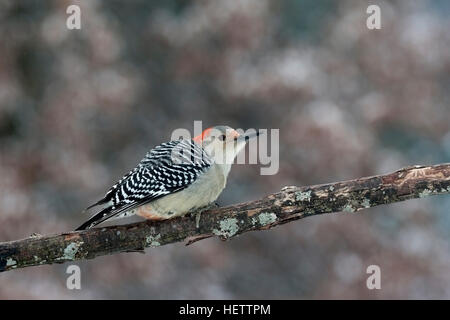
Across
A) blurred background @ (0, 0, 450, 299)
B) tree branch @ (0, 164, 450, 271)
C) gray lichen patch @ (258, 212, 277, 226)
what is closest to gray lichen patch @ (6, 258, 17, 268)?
tree branch @ (0, 164, 450, 271)

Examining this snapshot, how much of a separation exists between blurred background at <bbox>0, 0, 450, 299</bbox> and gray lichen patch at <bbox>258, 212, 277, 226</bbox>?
408 cm

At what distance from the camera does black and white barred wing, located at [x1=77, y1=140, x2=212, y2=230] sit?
196 inches

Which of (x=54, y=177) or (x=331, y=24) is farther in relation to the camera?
(x=331, y=24)

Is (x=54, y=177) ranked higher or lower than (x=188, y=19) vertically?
lower

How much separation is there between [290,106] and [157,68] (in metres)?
1.80

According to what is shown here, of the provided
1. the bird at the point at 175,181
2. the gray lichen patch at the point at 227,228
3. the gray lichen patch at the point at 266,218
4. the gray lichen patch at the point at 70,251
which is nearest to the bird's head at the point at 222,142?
the bird at the point at 175,181

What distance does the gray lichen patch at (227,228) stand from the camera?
16.2 ft

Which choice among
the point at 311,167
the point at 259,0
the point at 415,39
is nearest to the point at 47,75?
the point at 259,0

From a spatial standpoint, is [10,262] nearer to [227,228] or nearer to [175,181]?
[175,181]

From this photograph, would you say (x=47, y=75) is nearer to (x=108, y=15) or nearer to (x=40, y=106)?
(x=40, y=106)

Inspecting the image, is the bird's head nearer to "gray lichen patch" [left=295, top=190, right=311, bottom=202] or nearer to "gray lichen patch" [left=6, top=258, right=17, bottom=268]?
"gray lichen patch" [left=295, top=190, right=311, bottom=202]

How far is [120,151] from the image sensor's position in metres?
9.04

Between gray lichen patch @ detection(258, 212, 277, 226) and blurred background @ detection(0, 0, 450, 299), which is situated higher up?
blurred background @ detection(0, 0, 450, 299)

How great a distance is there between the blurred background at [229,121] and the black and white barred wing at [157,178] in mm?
3261
